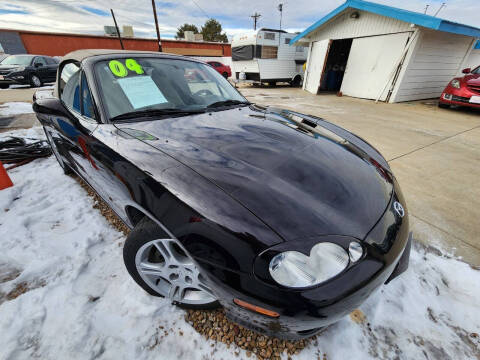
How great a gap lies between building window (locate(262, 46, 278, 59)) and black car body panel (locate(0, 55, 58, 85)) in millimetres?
10933

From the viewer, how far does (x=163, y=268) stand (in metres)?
1.27

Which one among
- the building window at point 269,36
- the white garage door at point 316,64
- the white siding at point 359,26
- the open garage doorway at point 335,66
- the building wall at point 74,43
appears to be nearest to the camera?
the white siding at point 359,26

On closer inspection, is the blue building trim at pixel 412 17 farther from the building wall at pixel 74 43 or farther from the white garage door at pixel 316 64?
the building wall at pixel 74 43

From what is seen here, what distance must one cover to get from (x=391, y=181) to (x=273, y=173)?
829 mm

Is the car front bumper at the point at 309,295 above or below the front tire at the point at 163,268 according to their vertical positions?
above

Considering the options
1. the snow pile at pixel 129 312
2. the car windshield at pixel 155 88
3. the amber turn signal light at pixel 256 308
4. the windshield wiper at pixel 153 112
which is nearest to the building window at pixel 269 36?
the car windshield at pixel 155 88

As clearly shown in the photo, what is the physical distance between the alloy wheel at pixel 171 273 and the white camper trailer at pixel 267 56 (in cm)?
1331

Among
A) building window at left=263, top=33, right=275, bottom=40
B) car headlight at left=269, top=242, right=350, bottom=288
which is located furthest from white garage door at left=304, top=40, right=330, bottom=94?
car headlight at left=269, top=242, right=350, bottom=288

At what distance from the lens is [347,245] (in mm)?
904

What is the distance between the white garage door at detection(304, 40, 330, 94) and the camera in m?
10.1

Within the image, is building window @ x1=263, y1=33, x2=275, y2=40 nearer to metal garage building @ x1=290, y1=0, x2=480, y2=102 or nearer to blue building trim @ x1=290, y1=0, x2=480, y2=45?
metal garage building @ x1=290, y1=0, x2=480, y2=102

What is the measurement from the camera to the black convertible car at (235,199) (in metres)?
0.87

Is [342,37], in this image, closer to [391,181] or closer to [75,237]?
[391,181]

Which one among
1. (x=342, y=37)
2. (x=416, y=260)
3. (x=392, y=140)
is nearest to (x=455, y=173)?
(x=392, y=140)
